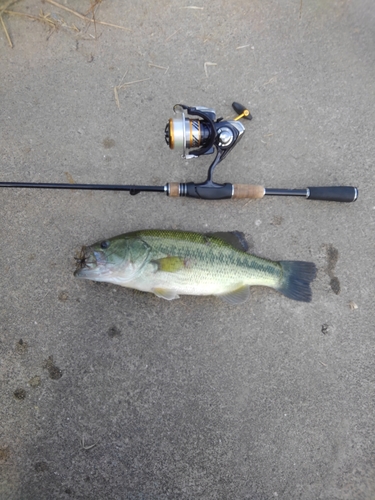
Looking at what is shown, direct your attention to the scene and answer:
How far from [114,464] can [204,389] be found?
0.93 metres

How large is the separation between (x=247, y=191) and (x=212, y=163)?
A: 0.37 m

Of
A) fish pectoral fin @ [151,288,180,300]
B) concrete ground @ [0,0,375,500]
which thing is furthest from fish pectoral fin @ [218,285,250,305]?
fish pectoral fin @ [151,288,180,300]

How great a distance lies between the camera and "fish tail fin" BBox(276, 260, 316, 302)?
277 cm

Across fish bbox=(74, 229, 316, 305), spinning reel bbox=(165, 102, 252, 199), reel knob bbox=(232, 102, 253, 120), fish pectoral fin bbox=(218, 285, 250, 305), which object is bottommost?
fish pectoral fin bbox=(218, 285, 250, 305)

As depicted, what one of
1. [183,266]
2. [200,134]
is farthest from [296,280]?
[200,134]

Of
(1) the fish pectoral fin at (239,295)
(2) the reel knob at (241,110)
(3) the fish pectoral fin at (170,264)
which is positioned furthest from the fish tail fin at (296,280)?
(2) the reel knob at (241,110)

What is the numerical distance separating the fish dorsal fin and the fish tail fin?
1.15ft

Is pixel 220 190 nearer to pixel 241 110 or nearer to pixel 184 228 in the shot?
pixel 184 228

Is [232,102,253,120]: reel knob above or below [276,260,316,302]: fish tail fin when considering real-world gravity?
above

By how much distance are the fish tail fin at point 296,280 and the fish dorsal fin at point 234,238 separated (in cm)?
35

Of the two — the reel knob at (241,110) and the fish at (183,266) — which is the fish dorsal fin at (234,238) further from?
the reel knob at (241,110)

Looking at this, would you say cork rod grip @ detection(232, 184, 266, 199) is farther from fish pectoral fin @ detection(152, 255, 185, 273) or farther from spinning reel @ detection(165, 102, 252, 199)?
fish pectoral fin @ detection(152, 255, 185, 273)

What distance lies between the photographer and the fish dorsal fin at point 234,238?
273 cm

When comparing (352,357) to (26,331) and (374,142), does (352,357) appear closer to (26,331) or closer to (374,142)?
(374,142)
